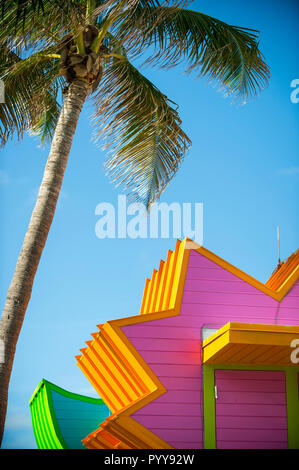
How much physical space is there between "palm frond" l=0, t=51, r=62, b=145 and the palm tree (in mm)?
16

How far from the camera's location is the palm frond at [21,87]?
917 cm

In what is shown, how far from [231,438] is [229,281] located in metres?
2.05

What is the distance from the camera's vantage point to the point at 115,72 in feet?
32.9

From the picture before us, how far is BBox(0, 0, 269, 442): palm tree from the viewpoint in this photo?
8.12 m

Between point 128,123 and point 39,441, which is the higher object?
point 128,123

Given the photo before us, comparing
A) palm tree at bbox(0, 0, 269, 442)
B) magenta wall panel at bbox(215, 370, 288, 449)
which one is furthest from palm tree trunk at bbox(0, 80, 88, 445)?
magenta wall panel at bbox(215, 370, 288, 449)

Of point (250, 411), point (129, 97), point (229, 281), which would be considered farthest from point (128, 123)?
point (250, 411)

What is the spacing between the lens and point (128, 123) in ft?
33.0

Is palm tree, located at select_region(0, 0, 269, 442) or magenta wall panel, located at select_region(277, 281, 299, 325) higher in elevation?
palm tree, located at select_region(0, 0, 269, 442)

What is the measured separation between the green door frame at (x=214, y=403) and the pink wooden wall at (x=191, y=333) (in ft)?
0.27

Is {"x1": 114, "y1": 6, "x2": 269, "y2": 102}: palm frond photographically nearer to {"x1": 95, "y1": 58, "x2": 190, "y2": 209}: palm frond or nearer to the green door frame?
{"x1": 95, "y1": 58, "x2": 190, "y2": 209}: palm frond

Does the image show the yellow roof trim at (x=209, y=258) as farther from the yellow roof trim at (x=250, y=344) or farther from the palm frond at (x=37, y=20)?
the palm frond at (x=37, y=20)
